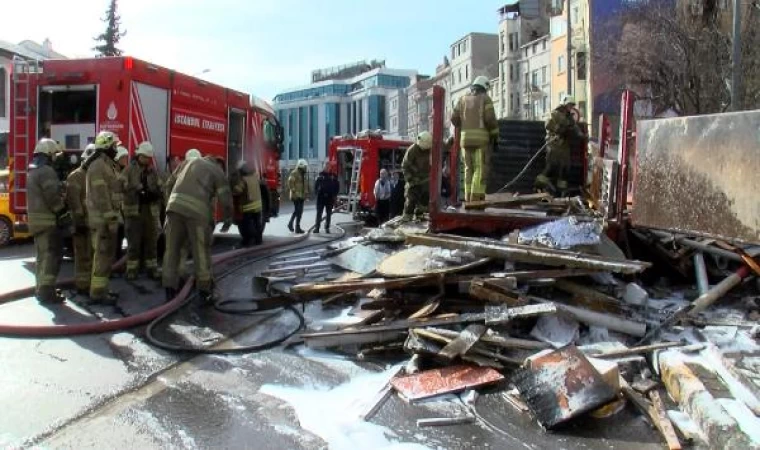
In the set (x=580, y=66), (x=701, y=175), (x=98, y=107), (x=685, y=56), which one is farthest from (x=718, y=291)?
(x=580, y=66)

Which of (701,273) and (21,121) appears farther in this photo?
(21,121)

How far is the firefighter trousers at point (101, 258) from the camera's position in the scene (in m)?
7.04

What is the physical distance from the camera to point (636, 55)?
26.0 meters

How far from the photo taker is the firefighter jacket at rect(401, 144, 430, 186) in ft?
36.7

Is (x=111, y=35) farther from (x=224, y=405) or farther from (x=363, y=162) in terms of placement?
(x=224, y=405)

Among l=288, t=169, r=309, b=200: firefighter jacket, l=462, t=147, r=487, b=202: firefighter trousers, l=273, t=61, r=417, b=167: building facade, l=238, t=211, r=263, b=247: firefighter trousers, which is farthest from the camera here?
l=273, t=61, r=417, b=167: building facade

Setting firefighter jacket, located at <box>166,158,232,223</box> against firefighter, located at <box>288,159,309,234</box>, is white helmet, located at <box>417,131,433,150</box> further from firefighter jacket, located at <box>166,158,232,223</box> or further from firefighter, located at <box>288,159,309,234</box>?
firefighter jacket, located at <box>166,158,232,223</box>

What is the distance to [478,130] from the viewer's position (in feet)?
26.0

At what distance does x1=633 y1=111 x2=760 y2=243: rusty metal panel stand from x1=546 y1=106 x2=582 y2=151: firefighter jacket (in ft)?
14.6

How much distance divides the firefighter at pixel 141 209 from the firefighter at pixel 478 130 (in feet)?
13.5

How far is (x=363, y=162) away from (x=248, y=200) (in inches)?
314

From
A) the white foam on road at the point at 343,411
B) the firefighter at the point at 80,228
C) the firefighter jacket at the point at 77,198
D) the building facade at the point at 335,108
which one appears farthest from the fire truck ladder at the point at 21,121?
the building facade at the point at 335,108

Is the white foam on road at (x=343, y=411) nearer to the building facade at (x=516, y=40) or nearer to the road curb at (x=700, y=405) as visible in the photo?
the road curb at (x=700, y=405)

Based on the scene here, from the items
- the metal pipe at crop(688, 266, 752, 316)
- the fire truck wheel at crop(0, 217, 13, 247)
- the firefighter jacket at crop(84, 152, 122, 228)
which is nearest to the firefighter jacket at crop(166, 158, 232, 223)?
the firefighter jacket at crop(84, 152, 122, 228)
